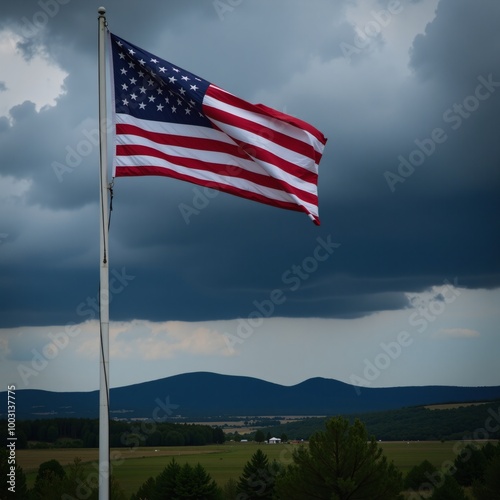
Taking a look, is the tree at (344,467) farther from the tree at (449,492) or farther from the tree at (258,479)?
the tree at (258,479)

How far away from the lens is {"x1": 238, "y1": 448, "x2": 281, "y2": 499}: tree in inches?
4358

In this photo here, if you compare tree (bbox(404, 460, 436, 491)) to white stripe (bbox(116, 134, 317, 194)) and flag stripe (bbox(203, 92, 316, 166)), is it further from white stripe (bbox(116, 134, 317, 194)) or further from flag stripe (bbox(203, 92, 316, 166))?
white stripe (bbox(116, 134, 317, 194))

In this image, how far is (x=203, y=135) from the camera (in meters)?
17.4

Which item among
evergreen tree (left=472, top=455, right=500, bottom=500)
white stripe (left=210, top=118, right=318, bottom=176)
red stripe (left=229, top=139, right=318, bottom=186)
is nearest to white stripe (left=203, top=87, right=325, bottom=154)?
white stripe (left=210, top=118, right=318, bottom=176)

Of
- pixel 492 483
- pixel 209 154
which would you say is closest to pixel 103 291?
pixel 209 154

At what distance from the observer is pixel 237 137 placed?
1733cm

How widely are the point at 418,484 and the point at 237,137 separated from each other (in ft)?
378

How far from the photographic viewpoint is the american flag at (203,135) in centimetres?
1667

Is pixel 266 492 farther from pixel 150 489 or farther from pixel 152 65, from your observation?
pixel 152 65

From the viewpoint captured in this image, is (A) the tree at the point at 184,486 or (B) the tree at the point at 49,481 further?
(A) the tree at the point at 184,486

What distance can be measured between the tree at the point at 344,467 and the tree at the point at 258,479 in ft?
177

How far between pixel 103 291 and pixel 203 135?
14.8ft

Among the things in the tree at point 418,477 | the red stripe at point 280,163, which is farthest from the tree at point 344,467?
the tree at point 418,477

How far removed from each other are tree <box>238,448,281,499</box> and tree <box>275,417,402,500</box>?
54.0m
